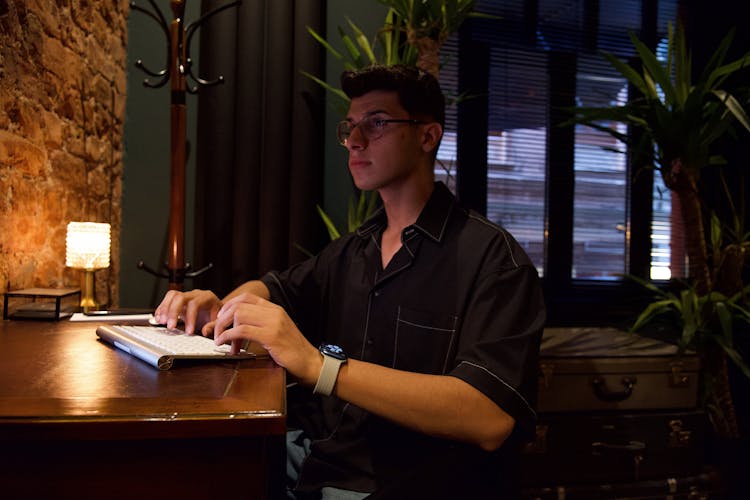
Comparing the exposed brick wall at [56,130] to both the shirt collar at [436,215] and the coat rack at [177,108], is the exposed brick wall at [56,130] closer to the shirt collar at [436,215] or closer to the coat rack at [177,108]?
the coat rack at [177,108]

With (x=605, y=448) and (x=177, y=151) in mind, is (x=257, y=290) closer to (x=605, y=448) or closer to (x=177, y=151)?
(x=177, y=151)

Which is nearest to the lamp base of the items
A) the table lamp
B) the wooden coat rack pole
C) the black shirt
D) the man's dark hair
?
the table lamp

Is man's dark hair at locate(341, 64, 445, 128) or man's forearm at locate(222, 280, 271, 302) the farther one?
man's forearm at locate(222, 280, 271, 302)

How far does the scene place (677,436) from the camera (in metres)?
2.29

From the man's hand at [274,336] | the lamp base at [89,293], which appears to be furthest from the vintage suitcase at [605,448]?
the lamp base at [89,293]

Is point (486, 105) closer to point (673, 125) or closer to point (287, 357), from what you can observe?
point (673, 125)

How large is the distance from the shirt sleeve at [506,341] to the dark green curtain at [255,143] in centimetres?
149

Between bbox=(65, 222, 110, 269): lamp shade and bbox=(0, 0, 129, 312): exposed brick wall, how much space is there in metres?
0.08

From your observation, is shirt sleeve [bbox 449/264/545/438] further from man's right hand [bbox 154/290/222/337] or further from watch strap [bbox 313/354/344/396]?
man's right hand [bbox 154/290/222/337]

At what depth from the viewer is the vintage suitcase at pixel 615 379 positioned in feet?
7.28

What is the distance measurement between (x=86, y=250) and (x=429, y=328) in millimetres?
1260

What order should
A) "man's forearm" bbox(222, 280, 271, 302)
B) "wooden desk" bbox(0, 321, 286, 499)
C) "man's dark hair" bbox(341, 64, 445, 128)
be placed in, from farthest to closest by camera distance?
1. "man's forearm" bbox(222, 280, 271, 302)
2. "man's dark hair" bbox(341, 64, 445, 128)
3. "wooden desk" bbox(0, 321, 286, 499)

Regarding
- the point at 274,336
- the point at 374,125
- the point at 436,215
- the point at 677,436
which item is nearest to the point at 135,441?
the point at 274,336

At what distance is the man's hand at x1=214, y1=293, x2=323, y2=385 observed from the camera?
107cm
